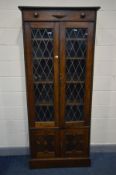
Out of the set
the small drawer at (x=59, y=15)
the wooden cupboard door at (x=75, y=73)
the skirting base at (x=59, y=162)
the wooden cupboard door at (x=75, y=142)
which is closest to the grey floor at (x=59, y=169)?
the skirting base at (x=59, y=162)

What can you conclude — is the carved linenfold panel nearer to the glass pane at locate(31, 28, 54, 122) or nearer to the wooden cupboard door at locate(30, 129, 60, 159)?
the wooden cupboard door at locate(30, 129, 60, 159)

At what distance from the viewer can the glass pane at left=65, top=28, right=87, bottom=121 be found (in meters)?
2.09

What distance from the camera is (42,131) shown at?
2361 millimetres

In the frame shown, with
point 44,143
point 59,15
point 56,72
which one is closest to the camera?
point 59,15

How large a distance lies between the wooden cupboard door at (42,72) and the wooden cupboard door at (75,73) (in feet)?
0.26

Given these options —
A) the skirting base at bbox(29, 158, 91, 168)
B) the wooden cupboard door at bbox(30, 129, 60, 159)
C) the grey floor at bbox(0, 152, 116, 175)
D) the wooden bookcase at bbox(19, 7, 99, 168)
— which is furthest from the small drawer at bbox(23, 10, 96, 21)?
the grey floor at bbox(0, 152, 116, 175)

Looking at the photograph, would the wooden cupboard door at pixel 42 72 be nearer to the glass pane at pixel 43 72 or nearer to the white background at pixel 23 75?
the glass pane at pixel 43 72

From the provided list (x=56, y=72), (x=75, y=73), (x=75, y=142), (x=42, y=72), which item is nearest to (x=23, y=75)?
(x=42, y=72)

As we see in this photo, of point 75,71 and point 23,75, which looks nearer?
point 75,71

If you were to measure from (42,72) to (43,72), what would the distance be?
0.04 feet

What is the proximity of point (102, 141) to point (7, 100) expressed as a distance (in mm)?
1524

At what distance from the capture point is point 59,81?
85.7 inches

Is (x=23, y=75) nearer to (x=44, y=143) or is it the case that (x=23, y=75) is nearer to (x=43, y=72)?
(x=43, y=72)

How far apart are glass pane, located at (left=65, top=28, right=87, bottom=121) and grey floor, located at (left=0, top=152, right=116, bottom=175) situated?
72 centimetres
